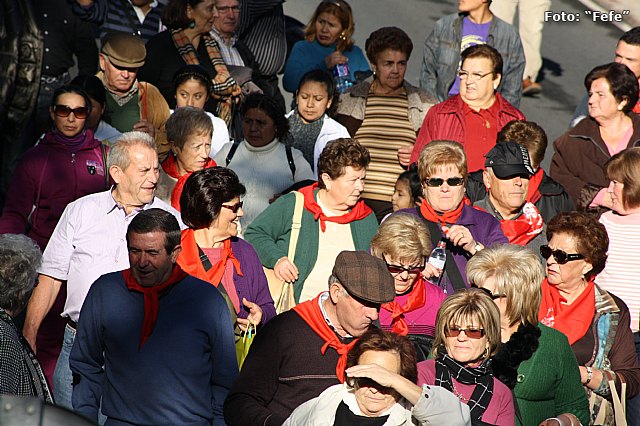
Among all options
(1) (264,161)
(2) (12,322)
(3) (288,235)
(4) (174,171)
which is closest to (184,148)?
(4) (174,171)

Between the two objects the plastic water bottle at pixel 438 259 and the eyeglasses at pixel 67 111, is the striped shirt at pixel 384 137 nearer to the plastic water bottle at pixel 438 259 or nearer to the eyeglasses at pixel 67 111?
the plastic water bottle at pixel 438 259

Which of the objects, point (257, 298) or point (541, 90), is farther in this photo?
point (541, 90)

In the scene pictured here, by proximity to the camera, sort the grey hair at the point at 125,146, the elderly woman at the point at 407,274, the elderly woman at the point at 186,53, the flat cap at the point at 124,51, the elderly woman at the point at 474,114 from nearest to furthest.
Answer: the elderly woman at the point at 407,274
the grey hair at the point at 125,146
the flat cap at the point at 124,51
the elderly woman at the point at 474,114
the elderly woman at the point at 186,53

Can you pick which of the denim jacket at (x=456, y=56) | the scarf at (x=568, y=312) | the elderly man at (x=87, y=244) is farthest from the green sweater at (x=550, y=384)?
the denim jacket at (x=456, y=56)

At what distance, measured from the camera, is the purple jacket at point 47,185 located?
7.39m

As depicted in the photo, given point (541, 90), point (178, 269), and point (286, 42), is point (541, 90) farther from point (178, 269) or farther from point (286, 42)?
point (178, 269)

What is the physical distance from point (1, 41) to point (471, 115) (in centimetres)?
394

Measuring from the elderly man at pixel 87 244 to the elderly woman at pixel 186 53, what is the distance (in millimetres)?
2648

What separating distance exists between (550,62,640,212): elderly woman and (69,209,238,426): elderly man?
13.1 ft

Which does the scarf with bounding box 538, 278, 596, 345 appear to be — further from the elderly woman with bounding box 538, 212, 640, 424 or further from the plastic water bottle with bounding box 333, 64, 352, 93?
the plastic water bottle with bounding box 333, 64, 352, 93

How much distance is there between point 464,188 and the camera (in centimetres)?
730

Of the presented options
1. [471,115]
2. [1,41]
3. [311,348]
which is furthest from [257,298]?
[1,41]

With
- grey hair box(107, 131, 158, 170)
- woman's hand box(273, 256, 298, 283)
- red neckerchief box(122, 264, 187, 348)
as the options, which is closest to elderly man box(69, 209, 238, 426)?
red neckerchief box(122, 264, 187, 348)

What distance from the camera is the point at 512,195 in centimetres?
755
